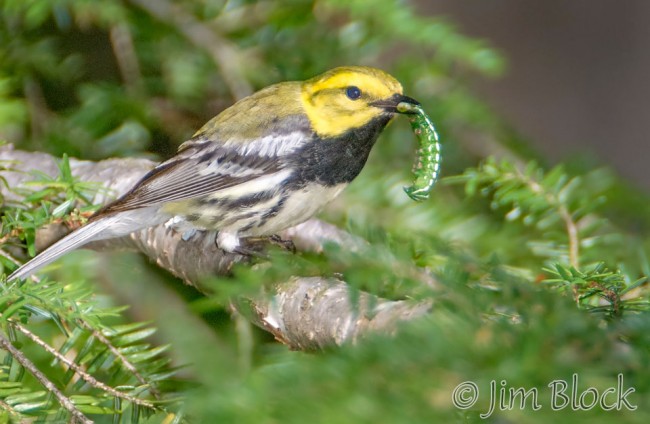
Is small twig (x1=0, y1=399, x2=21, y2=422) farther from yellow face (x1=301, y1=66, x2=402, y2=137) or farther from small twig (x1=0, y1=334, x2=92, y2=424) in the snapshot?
yellow face (x1=301, y1=66, x2=402, y2=137)

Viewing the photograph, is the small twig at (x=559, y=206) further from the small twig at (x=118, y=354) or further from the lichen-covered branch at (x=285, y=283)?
the small twig at (x=118, y=354)

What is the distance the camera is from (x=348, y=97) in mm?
1911

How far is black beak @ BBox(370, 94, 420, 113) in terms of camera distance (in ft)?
5.95

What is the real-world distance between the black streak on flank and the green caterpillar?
0.36ft

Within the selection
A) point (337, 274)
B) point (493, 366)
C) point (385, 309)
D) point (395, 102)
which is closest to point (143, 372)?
point (337, 274)

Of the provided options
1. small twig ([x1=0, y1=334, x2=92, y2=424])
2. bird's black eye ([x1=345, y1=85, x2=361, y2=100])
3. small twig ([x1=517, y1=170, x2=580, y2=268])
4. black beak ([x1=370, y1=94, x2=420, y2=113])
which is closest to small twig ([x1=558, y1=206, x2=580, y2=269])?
small twig ([x1=517, y1=170, x2=580, y2=268])

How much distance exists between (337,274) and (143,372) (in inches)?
13.8

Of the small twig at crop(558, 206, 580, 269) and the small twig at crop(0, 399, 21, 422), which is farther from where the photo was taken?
the small twig at crop(558, 206, 580, 269)

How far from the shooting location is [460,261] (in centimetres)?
91

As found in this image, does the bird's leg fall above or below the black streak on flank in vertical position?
below

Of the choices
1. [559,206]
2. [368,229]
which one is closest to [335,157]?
[559,206]

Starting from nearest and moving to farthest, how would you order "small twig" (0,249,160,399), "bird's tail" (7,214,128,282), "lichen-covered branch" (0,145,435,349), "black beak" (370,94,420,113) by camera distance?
"lichen-covered branch" (0,145,435,349)
"small twig" (0,249,160,399)
"bird's tail" (7,214,128,282)
"black beak" (370,94,420,113)

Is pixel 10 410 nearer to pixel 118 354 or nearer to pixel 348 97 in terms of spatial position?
pixel 118 354

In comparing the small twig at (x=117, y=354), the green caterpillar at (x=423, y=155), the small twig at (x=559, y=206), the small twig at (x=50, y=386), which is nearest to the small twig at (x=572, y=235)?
the small twig at (x=559, y=206)
